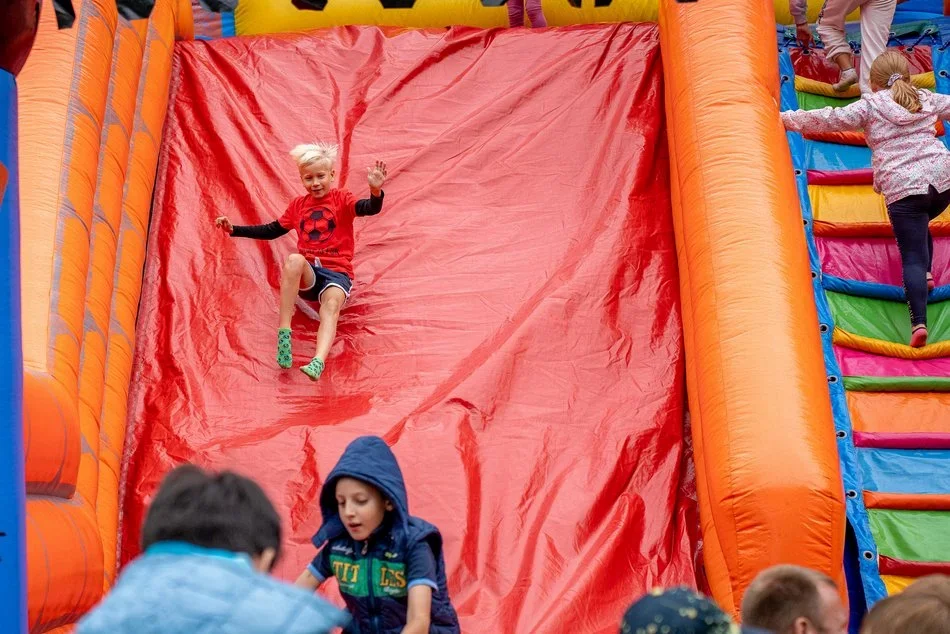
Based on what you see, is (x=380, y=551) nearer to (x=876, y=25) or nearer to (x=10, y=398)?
(x=10, y=398)

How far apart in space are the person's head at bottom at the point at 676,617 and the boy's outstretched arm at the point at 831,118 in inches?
128

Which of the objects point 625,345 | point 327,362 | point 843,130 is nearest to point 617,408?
point 625,345

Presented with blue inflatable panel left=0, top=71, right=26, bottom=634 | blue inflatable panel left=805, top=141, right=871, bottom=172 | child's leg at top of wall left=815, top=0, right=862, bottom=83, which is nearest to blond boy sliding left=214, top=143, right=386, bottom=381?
blue inflatable panel left=805, top=141, right=871, bottom=172

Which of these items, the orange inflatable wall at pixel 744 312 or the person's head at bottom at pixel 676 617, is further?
the orange inflatable wall at pixel 744 312

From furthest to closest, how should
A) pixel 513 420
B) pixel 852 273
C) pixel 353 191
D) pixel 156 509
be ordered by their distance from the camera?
pixel 353 191 → pixel 852 273 → pixel 513 420 → pixel 156 509

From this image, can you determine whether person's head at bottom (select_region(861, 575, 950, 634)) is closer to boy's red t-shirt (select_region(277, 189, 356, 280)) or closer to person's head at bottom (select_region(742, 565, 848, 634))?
person's head at bottom (select_region(742, 565, 848, 634))

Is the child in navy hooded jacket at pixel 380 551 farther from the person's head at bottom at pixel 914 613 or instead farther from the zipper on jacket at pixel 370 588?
the person's head at bottom at pixel 914 613

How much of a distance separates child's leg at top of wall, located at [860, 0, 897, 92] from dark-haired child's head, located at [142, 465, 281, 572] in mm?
4279

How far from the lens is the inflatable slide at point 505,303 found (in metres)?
3.46

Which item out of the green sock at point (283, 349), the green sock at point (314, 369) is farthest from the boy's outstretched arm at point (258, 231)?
the green sock at point (314, 369)

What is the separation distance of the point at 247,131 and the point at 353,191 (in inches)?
21.6

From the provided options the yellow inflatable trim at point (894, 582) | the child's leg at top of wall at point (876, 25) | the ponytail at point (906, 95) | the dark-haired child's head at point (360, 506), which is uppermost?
the child's leg at top of wall at point (876, 25)

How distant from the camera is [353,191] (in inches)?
192

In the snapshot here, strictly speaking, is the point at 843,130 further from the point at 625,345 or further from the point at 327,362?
the point at 327,362
